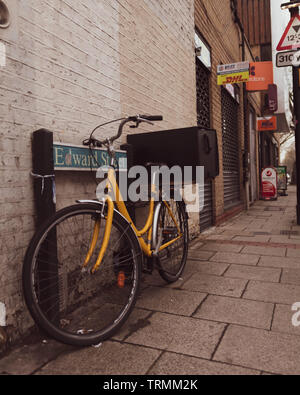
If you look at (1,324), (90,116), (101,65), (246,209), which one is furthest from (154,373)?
(246,209)

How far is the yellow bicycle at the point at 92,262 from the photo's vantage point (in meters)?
1.96

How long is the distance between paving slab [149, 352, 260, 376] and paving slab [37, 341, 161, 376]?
7cm

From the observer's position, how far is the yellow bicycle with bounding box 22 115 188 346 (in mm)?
1965

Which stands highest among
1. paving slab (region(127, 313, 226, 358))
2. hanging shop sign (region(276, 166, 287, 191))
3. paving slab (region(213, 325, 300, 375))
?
hanging shop sign (region(276, 166, 287, 191))

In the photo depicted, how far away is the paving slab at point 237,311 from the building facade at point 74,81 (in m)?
1.39

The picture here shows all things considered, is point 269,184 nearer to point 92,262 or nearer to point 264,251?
point 264,251

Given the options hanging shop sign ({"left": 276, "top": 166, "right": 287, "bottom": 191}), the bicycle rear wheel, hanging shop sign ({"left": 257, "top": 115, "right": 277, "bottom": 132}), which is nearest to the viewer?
the bicycle rear wheel

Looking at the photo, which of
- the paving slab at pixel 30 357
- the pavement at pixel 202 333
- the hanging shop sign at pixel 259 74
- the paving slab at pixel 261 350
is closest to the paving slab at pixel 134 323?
the pavement at pixel 202 333

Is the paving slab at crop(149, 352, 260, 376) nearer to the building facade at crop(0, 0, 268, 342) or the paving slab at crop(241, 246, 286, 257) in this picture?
the building facade at crop(0, 0, 268, 342)

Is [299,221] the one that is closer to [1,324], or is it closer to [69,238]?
[69,238]

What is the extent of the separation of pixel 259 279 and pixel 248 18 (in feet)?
57.4

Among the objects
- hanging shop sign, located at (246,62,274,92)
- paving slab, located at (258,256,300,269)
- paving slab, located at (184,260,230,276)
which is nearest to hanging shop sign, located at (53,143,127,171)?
paving slab, located at (184,260,230,276)

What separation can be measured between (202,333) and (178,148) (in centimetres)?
180

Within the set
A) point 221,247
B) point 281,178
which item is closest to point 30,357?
point 221,247
